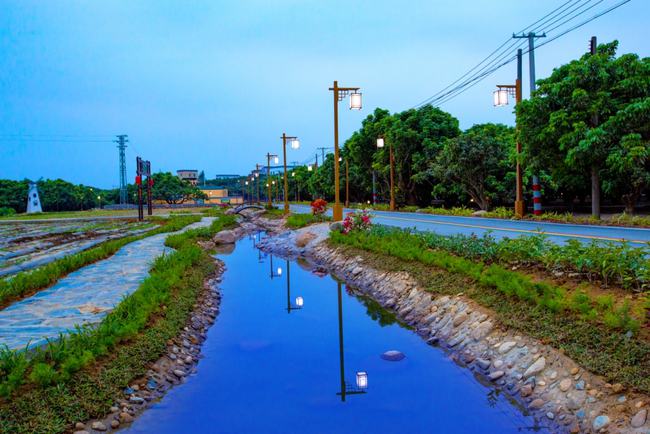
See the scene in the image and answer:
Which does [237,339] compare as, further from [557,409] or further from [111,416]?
[557,409]

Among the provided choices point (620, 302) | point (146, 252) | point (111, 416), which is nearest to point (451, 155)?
point (146, 252)

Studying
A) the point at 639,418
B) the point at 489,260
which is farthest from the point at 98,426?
the point at 489,260

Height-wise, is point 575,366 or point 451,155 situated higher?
point 451,155

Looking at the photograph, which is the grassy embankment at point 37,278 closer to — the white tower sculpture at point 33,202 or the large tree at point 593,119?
the large tree at point 593,119

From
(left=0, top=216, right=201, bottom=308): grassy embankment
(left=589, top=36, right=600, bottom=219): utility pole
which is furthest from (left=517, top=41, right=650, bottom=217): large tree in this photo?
(left=0, top=216, right=201, bottom=308): grassy embankment

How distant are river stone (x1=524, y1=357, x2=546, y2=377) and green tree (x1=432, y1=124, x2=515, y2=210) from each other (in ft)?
83.2

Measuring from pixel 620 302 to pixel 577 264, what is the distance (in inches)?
50.6

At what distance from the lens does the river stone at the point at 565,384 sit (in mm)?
5816

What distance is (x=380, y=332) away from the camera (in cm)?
990

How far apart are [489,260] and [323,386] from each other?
17.4ft

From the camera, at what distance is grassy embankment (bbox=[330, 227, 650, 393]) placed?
578cm

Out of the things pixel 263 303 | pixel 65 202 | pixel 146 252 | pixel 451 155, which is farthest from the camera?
pixel 65 202

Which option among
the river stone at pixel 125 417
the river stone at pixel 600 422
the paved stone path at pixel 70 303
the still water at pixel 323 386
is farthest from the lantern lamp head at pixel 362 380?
the paved stone path at pixel 70 303

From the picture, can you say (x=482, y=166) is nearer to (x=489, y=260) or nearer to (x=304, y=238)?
(x=304, y=238)
